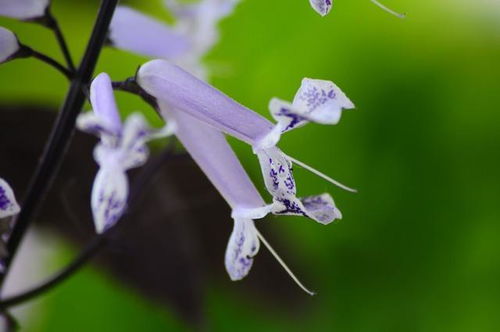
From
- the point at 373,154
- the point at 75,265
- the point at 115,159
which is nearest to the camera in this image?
the point at 115,159

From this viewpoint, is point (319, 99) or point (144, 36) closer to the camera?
point (319, 99)

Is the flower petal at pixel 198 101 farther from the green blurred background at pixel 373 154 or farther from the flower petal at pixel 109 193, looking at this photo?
the green blurred background at pixel 373 154

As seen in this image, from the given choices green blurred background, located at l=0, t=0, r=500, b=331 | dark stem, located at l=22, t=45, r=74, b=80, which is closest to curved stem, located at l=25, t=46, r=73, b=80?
dark stem, located at l=22, t=45, r=74, b=80

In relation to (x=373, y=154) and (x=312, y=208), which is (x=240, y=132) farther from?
(x=373, y=154)

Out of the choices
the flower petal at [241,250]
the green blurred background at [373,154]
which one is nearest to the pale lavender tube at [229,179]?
the flower petal at [241,250]

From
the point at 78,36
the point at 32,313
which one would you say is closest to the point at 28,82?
the point at 78,36

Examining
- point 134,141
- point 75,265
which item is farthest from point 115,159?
point 75,265
